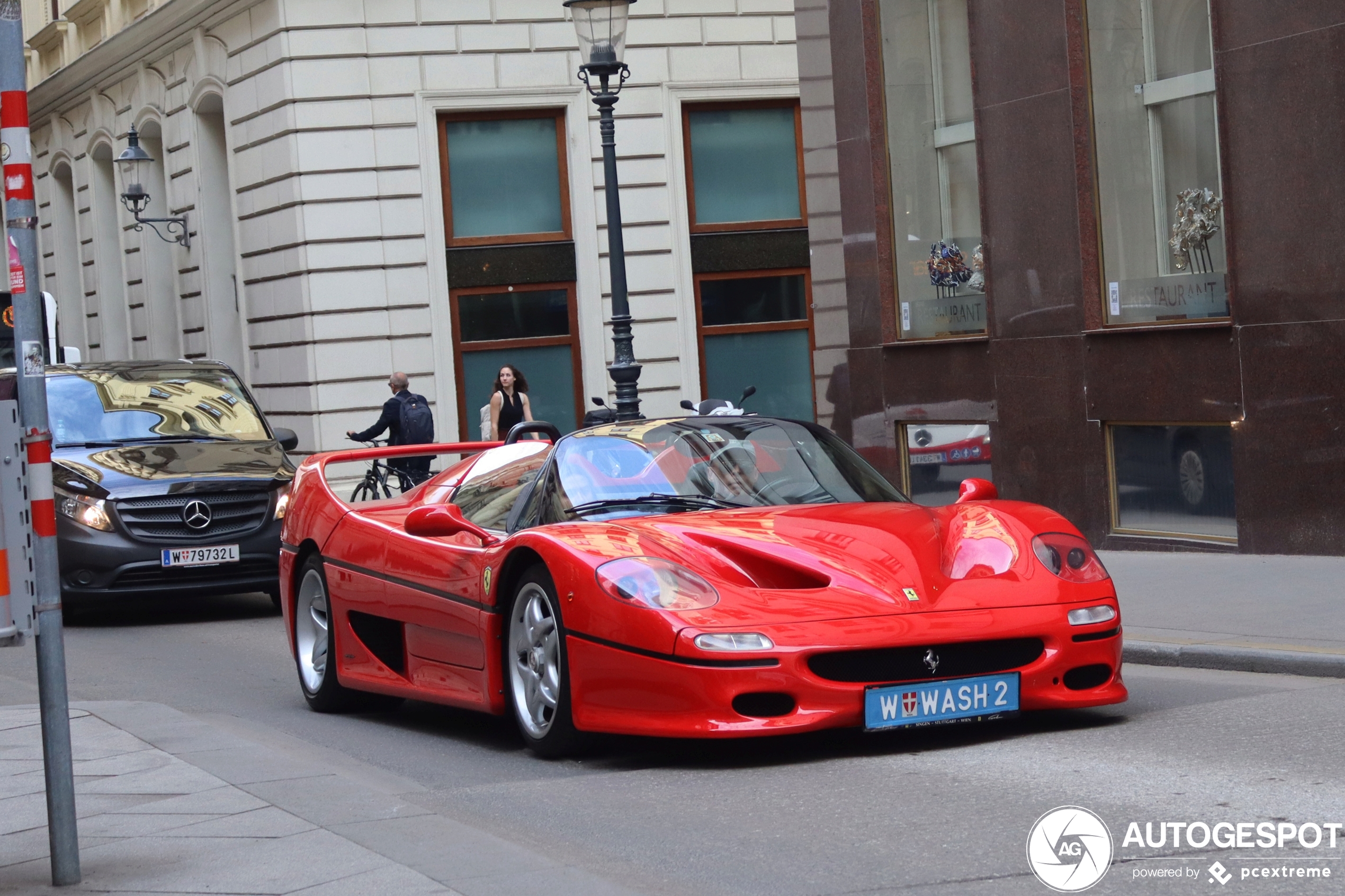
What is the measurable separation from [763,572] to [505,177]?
18.3 meters

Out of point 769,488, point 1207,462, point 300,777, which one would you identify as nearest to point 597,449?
point 769,488

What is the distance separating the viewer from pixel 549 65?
23.8 meters

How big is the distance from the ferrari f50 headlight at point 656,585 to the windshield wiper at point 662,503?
0.74 m

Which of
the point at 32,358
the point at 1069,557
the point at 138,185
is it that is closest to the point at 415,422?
the point at 138,185

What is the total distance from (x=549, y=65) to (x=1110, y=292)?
11.7 m

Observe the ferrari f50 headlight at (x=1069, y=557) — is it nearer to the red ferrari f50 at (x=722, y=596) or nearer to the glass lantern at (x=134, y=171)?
the red ferrari f50 at (x=722, y=596)

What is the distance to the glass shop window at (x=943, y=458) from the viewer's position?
599 inches

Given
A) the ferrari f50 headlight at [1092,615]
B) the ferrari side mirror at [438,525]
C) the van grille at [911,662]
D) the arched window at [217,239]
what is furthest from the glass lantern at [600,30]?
the arched window at [217,239]

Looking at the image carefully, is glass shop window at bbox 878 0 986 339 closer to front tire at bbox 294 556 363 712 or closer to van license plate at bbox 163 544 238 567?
van license plate at bbox 163 544 238 567

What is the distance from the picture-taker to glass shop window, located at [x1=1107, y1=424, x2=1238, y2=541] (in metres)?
12.8

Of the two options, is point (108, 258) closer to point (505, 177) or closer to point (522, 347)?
point (505, 177)

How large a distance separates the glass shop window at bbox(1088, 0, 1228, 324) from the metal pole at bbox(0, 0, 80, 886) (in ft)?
31.7

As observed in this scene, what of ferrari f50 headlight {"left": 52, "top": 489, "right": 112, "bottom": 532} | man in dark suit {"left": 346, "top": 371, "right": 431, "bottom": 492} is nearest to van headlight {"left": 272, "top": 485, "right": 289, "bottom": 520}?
ferrari f50 headlight {"left": 52, "top": 489, "right": 112, "bottom": 532}

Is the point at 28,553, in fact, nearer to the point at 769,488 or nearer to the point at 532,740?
the point at 532,740
